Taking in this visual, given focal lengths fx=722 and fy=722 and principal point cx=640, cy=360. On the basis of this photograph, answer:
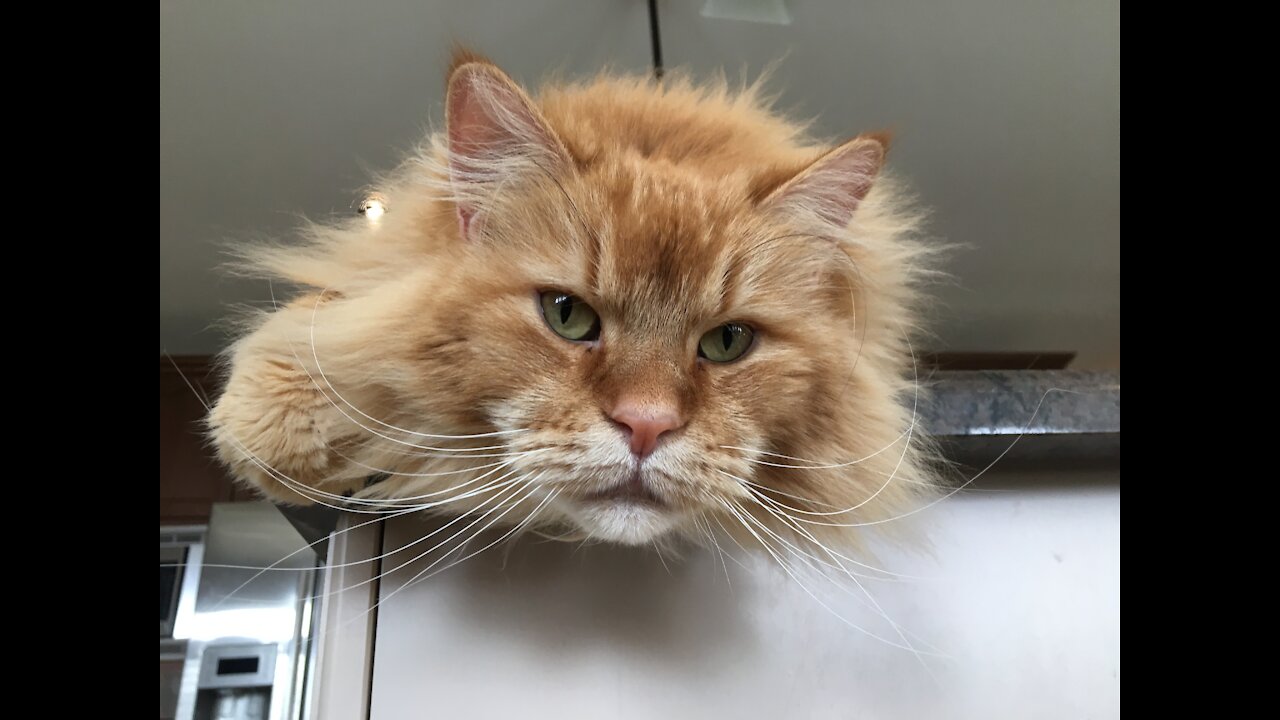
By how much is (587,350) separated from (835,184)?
1.13 feet

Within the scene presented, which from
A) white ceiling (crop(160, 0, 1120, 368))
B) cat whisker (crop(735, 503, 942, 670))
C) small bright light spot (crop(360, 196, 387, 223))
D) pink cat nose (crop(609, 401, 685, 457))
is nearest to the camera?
pink cat nose (crop(609, 401, 685, 457))

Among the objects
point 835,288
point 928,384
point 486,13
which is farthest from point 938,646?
point 486,13

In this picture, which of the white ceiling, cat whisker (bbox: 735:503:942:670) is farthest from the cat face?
the white ceiling

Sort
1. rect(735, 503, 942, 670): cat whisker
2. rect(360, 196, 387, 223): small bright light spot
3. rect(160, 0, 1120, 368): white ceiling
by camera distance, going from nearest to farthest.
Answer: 1. rect(735, 503, 942, 670): cat whisker
2. rect(360, 196, 387, 223): small bright light spot
3. rect(160, 0, 1120, 368): white ceiling

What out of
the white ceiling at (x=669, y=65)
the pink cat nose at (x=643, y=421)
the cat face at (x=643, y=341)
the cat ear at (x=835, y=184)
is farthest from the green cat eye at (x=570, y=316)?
the white ceiling at (x=669, y=65)

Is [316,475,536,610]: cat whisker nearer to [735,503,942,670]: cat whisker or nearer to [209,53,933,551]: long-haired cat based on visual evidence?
[209,53,933,551]: long-haired cat

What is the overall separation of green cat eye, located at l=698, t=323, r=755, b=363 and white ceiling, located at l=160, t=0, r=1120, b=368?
0.68 metres

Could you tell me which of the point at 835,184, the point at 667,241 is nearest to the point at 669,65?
the point at 835,184

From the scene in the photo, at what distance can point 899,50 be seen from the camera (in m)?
1.58

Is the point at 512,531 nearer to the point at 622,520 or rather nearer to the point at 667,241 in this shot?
the point at 622,520

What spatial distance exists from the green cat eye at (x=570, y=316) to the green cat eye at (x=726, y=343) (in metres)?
0.12

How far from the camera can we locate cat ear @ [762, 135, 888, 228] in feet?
2.60

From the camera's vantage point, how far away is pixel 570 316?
76cm
